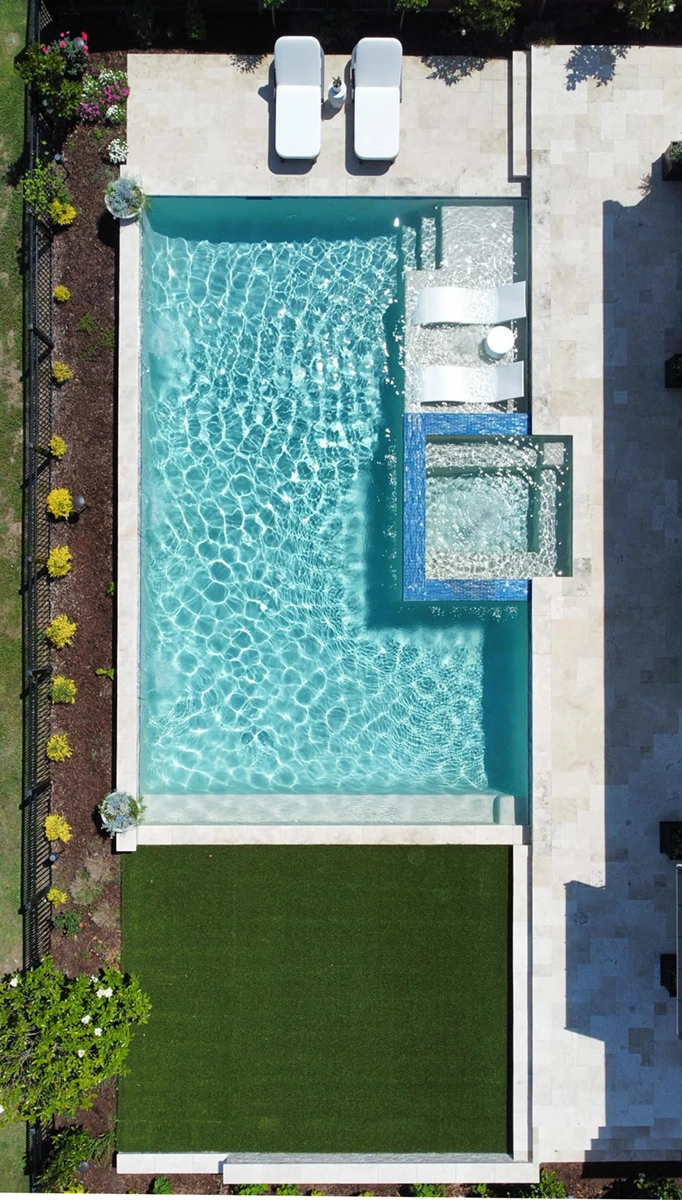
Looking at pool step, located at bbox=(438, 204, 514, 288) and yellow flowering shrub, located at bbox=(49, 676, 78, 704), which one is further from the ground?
pool step, located at bbox=(438, 204, 514, 288)

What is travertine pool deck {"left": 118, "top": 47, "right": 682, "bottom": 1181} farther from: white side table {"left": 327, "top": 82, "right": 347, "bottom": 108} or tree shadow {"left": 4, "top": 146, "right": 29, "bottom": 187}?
tree shadow {"left": 4, "top": 146, "right": 29, "bottom": 187}

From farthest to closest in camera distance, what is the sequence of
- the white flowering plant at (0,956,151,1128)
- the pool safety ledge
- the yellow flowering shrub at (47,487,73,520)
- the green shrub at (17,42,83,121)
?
the yellow flowering shrub at (47,487,73,520) < the pool safety ledge < the green shrub at (17,42,83,121) < the white flowering plant at (0,956,151,1128)

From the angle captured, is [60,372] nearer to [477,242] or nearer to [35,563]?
[35,563]

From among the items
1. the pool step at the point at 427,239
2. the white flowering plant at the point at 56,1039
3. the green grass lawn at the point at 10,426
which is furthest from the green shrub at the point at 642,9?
the white flowering plant at the point at 56,1039

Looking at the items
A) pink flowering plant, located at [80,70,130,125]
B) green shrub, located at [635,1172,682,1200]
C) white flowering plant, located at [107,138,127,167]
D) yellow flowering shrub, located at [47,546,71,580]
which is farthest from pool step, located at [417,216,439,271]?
green shrub, located at [635,1172,682,1200]

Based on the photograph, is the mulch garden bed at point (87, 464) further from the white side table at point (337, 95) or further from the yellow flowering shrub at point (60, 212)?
the white side table at point (337, 95)

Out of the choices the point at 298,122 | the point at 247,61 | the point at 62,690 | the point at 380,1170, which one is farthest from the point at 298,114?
the point at 380,1170

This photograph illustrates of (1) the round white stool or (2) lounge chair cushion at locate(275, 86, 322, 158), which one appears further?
(1) the round white stool
